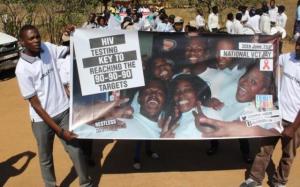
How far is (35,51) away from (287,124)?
2916 millimetres

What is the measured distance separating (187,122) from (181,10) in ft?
71.3

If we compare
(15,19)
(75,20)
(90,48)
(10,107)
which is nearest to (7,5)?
(15,19)

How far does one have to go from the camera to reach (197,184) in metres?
6.15

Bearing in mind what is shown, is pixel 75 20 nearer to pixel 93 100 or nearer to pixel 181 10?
pixel 181 10

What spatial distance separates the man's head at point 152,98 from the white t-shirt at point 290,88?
1.41 metres

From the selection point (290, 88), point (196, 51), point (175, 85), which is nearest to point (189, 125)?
point (175, 85)

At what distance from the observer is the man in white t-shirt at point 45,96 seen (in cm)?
496

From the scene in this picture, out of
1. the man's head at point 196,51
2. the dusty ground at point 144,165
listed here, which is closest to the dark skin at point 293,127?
the dusty ground at point 144,165

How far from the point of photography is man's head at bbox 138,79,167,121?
5883 mm

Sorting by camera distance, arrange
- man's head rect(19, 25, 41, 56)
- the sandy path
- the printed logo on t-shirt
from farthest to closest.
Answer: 1. the sandy path
2. the printed logo on t-shirt
3. man's head rect(19, 25, 41, 56)

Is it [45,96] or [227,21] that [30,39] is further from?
[227,21]

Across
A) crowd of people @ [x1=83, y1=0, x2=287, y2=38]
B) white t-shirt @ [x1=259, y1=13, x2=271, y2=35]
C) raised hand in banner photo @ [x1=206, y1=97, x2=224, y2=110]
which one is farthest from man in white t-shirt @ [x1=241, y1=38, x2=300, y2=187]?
white t-shirt @ [x1=259, y1=13, x2=271, y2=35]

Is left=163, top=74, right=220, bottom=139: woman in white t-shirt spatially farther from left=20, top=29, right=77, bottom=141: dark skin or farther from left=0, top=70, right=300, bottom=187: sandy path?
left=20, top=29, right=77, bottom=141: dark skin

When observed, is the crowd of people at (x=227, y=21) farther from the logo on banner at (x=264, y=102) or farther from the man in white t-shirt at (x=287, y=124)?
the man in white t-shirt at (x=287, y=124)
